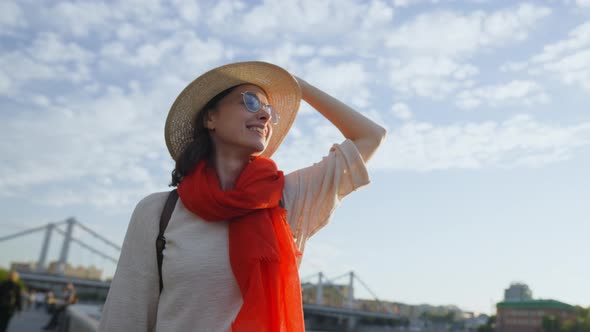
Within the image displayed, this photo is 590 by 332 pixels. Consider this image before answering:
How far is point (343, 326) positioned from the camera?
2195 inches

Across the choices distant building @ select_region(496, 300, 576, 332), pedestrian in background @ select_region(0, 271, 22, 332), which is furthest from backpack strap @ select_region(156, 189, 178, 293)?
distant building @ select_region(496, 300, 576, 332)

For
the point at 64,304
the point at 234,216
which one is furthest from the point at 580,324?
the point at 234,216

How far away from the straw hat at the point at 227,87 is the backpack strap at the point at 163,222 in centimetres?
28

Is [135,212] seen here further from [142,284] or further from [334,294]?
[334,294]

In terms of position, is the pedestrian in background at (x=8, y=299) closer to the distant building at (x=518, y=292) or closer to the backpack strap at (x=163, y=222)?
the backpack strap at (x=163, y=222)

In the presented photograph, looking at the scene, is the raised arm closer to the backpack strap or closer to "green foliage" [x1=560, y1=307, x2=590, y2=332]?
the backpack strap

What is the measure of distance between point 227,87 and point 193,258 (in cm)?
57

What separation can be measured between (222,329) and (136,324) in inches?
10.3

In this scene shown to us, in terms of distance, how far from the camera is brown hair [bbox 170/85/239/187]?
1.81 metres

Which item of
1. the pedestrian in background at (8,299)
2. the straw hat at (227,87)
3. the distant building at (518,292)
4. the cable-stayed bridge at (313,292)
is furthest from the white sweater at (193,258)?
the distant building at (518,292)

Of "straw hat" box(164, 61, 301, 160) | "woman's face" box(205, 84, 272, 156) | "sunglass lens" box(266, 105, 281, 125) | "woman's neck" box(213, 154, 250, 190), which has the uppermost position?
"straw hat" box(164, 61, 301, 160)

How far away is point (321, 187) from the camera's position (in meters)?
1.67

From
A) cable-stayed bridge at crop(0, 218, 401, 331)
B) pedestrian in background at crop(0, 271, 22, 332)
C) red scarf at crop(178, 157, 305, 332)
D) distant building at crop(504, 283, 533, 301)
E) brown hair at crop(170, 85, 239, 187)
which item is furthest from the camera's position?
distant building at crop(504, 283, 533, 301)

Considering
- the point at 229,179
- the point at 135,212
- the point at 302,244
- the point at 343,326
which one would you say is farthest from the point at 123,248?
the point at 343,326
